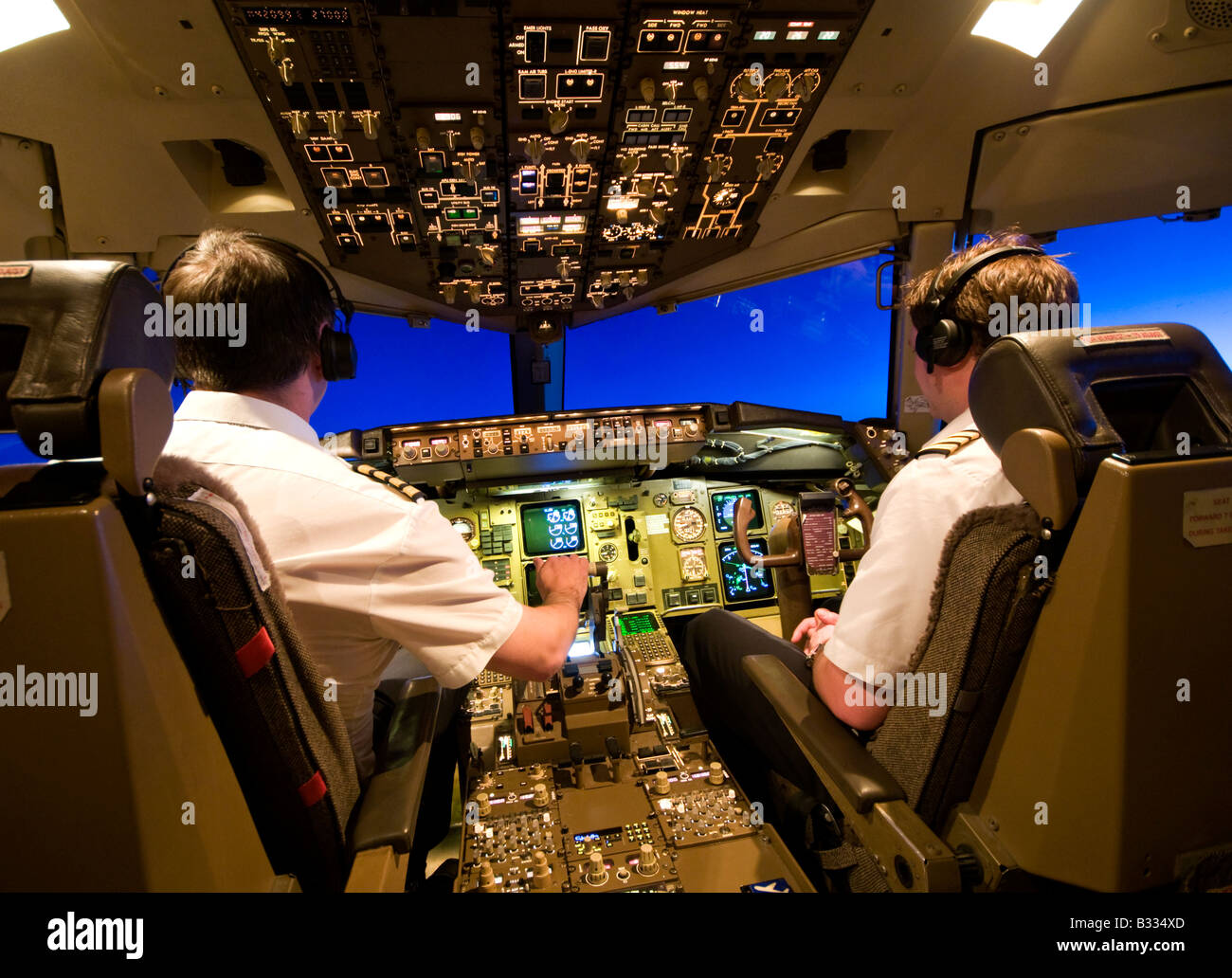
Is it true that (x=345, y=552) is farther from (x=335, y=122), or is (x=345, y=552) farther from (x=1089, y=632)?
(x=335, y=122)

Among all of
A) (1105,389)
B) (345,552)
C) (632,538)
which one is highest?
(1105,389)

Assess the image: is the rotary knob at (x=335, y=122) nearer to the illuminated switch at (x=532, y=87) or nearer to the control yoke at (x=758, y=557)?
the illuminated switch at (x=532, y=87)

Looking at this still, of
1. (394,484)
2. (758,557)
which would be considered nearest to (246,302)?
(394,484)

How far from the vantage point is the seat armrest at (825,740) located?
41.4 inches

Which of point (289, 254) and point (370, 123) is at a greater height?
point (370, 123)

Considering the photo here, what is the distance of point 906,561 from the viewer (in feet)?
3.59

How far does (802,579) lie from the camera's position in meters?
2.18

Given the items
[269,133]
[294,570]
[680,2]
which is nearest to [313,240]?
[269,133]

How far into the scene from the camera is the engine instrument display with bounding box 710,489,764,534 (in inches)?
132

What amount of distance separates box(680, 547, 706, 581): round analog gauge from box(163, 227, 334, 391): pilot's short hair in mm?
2380

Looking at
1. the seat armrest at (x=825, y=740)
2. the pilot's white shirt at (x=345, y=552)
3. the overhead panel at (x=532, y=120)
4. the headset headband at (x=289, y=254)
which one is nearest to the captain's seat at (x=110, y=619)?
the pilot's white shirt at (x=345, y=552)

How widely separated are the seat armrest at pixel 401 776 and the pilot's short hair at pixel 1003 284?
139 centimetres

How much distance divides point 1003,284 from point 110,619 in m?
1.54

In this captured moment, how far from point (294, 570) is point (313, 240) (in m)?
2.41
